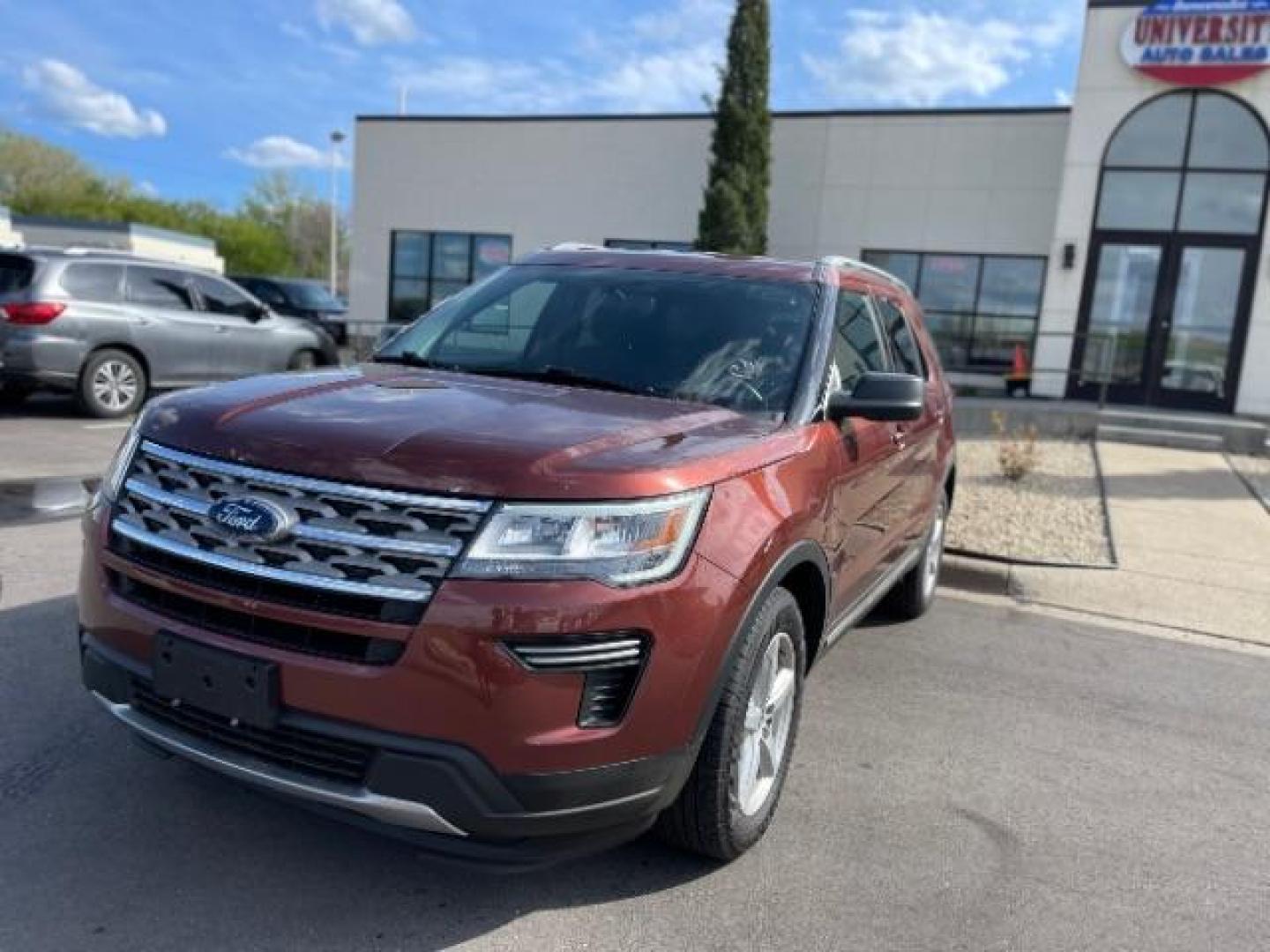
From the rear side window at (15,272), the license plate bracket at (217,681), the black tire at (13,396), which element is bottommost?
the black tire at (13,396)

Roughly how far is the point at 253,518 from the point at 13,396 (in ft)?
36.3

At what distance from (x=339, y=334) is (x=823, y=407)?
22.3 m

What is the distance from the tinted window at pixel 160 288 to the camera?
11133mm

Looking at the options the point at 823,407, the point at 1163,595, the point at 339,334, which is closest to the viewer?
the point at 823,407

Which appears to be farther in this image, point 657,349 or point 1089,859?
point 657,349

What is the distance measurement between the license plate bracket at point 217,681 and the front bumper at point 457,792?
0.06 m

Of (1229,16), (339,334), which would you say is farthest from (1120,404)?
(339,334)

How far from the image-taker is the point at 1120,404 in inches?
607

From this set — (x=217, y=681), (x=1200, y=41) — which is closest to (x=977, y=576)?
(x=217, y=681)

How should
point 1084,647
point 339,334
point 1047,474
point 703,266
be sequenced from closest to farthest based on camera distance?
point 703,266 → point 1084,647 → point 1047,474 → point 339,334

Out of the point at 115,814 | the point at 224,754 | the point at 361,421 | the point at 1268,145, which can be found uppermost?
the point at 1268,145

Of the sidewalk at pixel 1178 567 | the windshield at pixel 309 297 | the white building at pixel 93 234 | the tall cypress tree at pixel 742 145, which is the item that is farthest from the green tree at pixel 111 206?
the sidewalk at pixel 1178 567

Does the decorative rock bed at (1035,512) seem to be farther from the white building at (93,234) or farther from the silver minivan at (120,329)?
the white building at (93,234)

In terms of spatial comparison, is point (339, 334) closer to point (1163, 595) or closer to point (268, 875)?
point (1163, 595)
